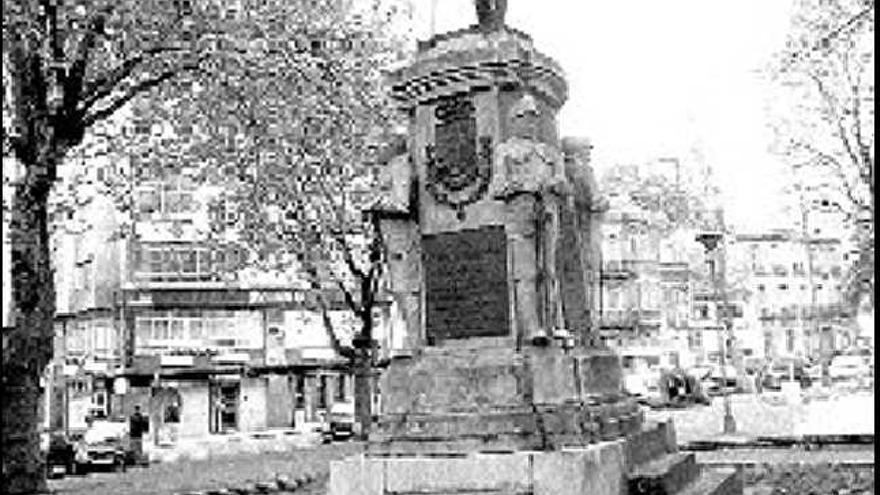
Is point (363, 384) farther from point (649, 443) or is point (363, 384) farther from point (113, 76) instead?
point (649, 443)

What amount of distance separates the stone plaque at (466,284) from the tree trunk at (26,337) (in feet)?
30.8

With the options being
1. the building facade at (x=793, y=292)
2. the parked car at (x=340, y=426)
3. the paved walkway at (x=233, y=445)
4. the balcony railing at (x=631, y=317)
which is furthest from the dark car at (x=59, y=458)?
the building facade at (x=793, y=292)

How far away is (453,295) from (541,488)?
2613mm

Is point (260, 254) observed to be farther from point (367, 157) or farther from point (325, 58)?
point (325, 58)

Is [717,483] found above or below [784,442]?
above

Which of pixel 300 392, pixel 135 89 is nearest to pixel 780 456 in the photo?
pixel 135 89

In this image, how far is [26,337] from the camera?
18719 mm

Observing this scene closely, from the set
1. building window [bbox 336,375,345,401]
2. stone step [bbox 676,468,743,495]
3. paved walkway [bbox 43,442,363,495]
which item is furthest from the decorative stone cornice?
building window [bbox 336,375,345,401]

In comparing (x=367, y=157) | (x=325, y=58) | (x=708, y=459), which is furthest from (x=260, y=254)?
(x=708, y=459)

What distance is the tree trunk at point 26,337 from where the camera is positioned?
61.1 feet

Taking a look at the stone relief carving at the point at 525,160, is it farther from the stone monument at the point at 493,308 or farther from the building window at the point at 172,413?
the building window at the point at 172,413

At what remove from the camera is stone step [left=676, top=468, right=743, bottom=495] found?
11941 mm

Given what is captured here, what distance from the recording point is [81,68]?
1859 centimetres

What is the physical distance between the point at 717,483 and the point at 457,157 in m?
4.88
